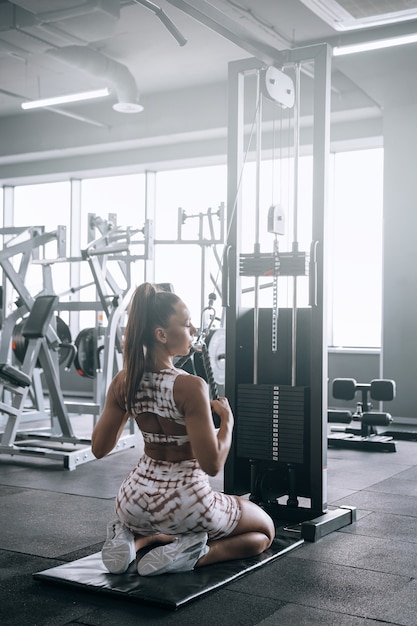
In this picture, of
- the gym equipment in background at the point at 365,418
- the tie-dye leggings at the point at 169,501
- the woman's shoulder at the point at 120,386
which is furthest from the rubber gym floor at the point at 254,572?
the gym equipment in background at the point at 365,418

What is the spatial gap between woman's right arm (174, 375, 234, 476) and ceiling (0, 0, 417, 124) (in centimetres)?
364

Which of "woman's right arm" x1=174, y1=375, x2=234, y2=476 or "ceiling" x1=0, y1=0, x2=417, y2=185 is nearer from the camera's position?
"woman's right arm" x1=174, y1=375, x2=234, y2=476

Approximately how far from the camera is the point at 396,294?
7391 millimetres

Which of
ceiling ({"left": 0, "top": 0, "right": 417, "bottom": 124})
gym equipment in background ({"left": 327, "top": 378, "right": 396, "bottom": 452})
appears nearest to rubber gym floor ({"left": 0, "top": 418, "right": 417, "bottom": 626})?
gym equipment in background ({"left": 327, "top": 378, "right": 396, "bottom": 452})

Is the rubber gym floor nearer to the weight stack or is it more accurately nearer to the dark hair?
the weight stack

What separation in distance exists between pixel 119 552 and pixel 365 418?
3.78 m

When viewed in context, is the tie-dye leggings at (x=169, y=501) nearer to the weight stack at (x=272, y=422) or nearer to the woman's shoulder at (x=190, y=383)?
the woman's shoulder at (x=190, y=383)

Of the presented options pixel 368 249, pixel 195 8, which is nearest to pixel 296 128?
pixel 195 8

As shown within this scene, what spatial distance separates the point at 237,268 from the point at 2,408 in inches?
96.9

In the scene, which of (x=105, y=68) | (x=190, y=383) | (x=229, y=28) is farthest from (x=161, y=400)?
(x=105, y=68)

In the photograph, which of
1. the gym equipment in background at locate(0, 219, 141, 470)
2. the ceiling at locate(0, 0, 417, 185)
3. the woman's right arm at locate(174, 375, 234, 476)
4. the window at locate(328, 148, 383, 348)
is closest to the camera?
the woman's right arm at locate(174, 375, 234, 476)

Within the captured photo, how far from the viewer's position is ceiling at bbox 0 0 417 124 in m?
6.18

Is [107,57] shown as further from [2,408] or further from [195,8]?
[195,8]

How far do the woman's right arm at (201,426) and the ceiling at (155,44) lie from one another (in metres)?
3.64
